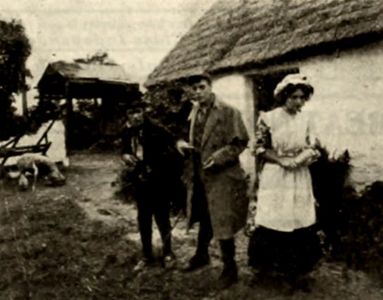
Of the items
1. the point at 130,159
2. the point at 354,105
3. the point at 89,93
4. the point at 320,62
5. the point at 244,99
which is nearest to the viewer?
the point at 130,159

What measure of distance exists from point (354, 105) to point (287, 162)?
8.20ft

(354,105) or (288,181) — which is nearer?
(288,181)

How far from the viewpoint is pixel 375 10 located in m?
6.26

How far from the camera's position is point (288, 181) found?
4.29 meters

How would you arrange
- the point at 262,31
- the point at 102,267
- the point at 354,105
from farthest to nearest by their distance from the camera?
1. the point at 262,31
2. the point at 354,105
3. the point at 102,267

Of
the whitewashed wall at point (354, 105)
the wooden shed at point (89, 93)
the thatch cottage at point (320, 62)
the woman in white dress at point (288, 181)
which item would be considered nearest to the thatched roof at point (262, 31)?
the thatch cottage at point (320, 62)

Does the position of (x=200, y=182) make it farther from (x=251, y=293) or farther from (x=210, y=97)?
(x=251, y=293)

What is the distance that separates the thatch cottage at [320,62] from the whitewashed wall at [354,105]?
0.01 metres

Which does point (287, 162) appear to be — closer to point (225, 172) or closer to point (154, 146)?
point (225, 172)

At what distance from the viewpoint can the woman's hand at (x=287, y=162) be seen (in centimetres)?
420

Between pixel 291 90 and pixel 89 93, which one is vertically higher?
pixel 89 93

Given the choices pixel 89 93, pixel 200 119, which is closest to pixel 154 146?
pixel 200 119

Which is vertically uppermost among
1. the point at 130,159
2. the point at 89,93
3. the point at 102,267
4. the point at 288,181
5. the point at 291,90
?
the point at 89,93

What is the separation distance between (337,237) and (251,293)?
1.61m
